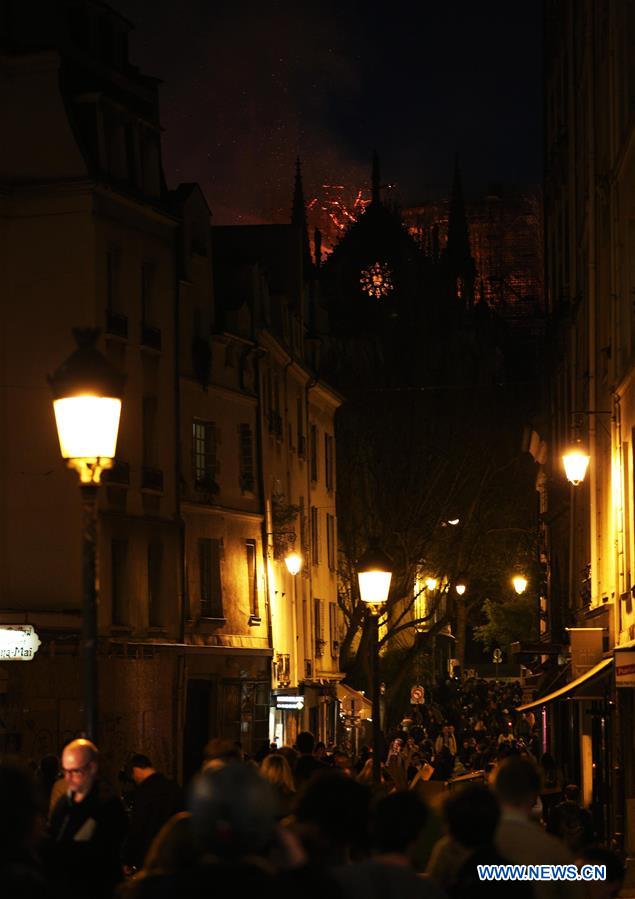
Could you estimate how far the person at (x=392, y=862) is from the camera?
686cm

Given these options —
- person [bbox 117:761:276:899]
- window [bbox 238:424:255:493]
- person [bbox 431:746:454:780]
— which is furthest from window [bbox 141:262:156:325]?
person [bbox 117:761:276:899]

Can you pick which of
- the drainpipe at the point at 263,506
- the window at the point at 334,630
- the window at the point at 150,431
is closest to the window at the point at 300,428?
the window at the point at 334,630

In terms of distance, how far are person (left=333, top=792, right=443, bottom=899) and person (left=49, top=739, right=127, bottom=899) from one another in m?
2.50

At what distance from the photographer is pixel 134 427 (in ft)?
130

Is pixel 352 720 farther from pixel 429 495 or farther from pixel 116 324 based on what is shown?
pixel 116 324

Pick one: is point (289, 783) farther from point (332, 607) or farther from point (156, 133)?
point (332, 607)

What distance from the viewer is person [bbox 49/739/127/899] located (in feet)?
32.0

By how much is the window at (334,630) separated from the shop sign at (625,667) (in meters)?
33.1

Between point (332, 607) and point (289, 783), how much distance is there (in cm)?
4460

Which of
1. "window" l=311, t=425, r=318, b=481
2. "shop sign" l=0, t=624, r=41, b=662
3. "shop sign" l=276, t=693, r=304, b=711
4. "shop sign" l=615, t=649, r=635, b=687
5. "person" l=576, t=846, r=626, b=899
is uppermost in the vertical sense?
"window" l=311, t=425, r=318, b=481

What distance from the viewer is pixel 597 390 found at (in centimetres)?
3145

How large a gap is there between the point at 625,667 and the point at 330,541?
35364 millimetres

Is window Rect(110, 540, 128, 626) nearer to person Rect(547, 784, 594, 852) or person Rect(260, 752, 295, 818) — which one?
person Rect(547, 784, 594, 852)

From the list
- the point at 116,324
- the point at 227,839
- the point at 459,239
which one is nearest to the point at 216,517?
the point at 116,324
